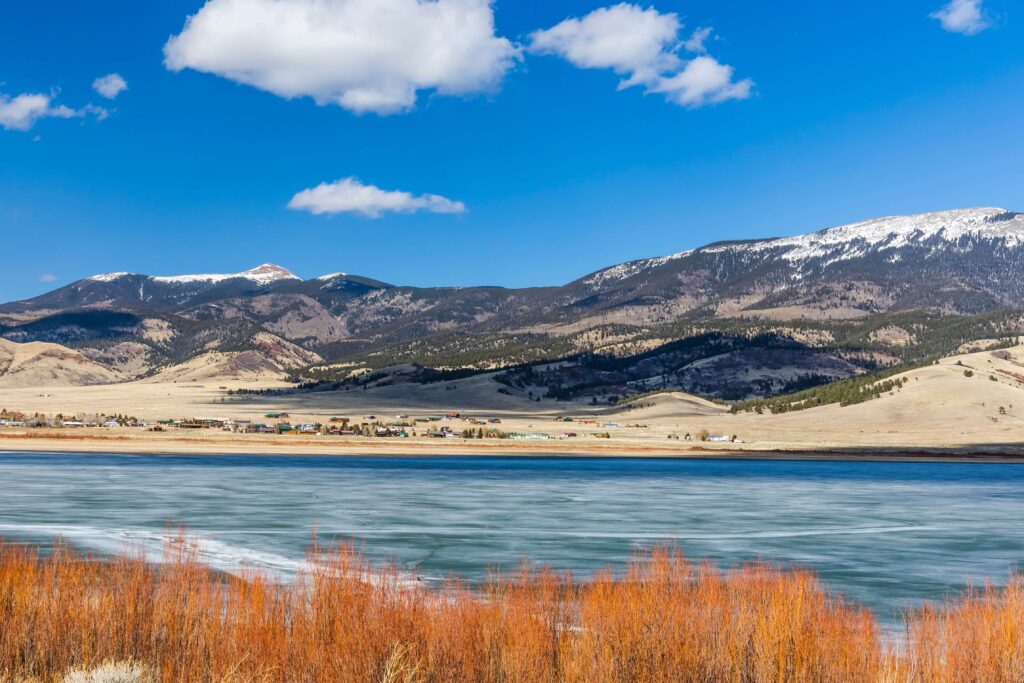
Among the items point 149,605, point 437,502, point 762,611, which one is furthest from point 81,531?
point 762,611

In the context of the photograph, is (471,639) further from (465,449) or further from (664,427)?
(664,427)

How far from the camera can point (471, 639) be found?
47.4 feet

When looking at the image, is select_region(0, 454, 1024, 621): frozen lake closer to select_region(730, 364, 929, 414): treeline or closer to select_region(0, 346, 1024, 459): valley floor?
select_region(0, 346, 1024, 459): valley floor

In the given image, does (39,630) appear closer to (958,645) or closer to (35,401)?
(958,645)

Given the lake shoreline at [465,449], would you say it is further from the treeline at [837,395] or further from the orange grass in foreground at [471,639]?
the orange grass in foreground at [471,639]

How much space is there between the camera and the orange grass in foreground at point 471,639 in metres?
13.8

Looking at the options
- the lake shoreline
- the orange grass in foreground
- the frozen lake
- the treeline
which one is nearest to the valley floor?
the lake shoreline

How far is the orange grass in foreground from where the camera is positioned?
13812 mm

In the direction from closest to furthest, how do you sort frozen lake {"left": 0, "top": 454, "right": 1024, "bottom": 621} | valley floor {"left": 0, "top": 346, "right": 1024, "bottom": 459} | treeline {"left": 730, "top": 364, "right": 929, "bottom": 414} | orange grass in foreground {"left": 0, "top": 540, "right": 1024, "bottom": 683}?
orange grass in foreground {"left": 0, "top": 540, "right": 1024, "bottom": 683} → frozen lake {"left": 0, "top": 454, "right": 1024, "bottom": 621} → valley floor {"left": 0, "top": 346, "right": 1024, "bottom": 459} → treeline {"left": 730, "top": 364, "right": 929, "bottom": 414}

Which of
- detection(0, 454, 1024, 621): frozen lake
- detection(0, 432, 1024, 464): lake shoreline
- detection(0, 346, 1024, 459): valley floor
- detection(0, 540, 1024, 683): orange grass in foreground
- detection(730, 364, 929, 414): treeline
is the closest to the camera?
detection(0, 540, 1024, 683): orange grass in foreground

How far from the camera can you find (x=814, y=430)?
139250 mm

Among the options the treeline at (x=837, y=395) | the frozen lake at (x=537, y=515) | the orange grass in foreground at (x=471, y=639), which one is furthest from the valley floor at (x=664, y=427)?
the orange grass in foreground at (x=471, y=639)

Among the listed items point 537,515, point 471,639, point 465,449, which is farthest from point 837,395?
point 471,639

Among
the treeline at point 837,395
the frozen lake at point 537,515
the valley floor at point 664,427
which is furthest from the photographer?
the treeline at point 837,395
